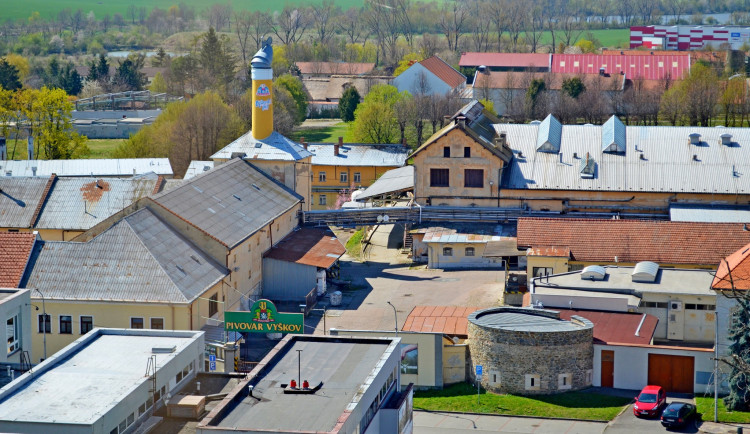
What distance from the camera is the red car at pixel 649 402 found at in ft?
137

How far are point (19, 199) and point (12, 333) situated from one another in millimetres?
27743

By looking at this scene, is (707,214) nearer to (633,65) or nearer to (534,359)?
(534,359)

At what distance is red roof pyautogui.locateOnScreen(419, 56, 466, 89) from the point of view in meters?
123

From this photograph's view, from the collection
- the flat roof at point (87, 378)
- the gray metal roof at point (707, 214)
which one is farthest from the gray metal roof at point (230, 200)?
the gray metal roof at point (707, 214)

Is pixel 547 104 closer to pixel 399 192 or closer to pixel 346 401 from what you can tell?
pixel 399 192

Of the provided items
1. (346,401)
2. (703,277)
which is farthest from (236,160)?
(346,401)

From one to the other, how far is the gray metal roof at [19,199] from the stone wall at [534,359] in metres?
28.2

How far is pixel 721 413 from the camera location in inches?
1658

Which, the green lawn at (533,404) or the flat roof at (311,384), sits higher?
the flat roof at (311,384)

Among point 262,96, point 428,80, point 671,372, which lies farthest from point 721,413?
point 428,80

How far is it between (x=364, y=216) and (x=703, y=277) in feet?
69.4

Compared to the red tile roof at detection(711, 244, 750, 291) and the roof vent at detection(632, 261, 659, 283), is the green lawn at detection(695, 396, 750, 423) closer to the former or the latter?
the red tile roof at detection(711, 244, 750, 291)

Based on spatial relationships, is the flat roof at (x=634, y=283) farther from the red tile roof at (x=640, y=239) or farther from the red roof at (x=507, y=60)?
the red roof at (x=507, y=60)

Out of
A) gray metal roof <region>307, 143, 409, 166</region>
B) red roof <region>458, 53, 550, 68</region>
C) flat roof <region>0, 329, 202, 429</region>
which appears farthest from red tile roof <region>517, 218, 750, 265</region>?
red roof <region>458, 53, 550, 68</region>
